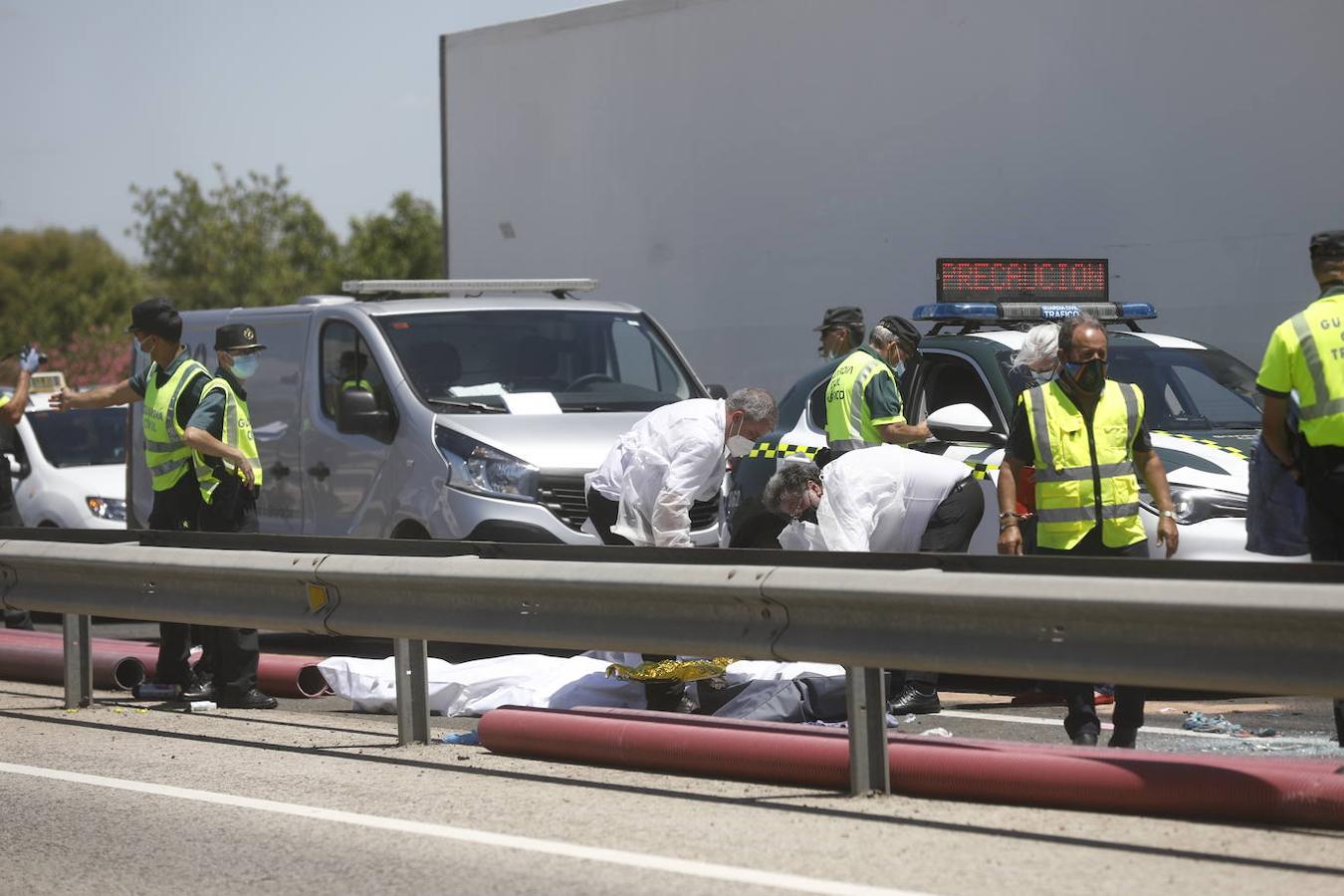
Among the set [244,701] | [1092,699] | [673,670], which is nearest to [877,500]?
[673,670]

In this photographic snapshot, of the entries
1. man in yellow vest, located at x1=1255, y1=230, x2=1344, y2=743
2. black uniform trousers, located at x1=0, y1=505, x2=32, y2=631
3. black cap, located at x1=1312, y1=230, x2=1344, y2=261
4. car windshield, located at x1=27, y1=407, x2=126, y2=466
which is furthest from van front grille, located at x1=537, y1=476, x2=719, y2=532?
car windshield, located at x1=27, y1=407, x2=126, y2=466

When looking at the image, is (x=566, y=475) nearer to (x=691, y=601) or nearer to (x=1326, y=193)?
(x=691, y=601)

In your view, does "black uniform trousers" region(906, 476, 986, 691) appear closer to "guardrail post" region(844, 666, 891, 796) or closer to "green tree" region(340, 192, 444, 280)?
"guardrail post" region(844, 666, 891, 796)

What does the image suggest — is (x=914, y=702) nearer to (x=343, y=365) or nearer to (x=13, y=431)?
(x=343, y=365)

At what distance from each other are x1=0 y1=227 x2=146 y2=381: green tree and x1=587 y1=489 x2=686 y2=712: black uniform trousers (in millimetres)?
42600

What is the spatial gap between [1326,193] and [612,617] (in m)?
6.42

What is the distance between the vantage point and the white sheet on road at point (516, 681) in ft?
28.1

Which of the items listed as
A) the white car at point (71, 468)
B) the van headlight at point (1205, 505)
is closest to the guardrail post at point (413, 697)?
the van headlight at point (1205, 505)

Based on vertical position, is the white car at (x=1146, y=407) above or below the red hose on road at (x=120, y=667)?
above

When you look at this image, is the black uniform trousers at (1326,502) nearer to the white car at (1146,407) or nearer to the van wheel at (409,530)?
the white car at (1146,407)

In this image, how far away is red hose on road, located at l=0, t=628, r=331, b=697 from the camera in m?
9.87

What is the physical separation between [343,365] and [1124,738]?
5881mm

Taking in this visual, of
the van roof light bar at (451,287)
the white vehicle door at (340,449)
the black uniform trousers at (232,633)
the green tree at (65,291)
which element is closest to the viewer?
the black uniform trousers at (232,633)

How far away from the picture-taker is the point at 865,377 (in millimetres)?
10125
